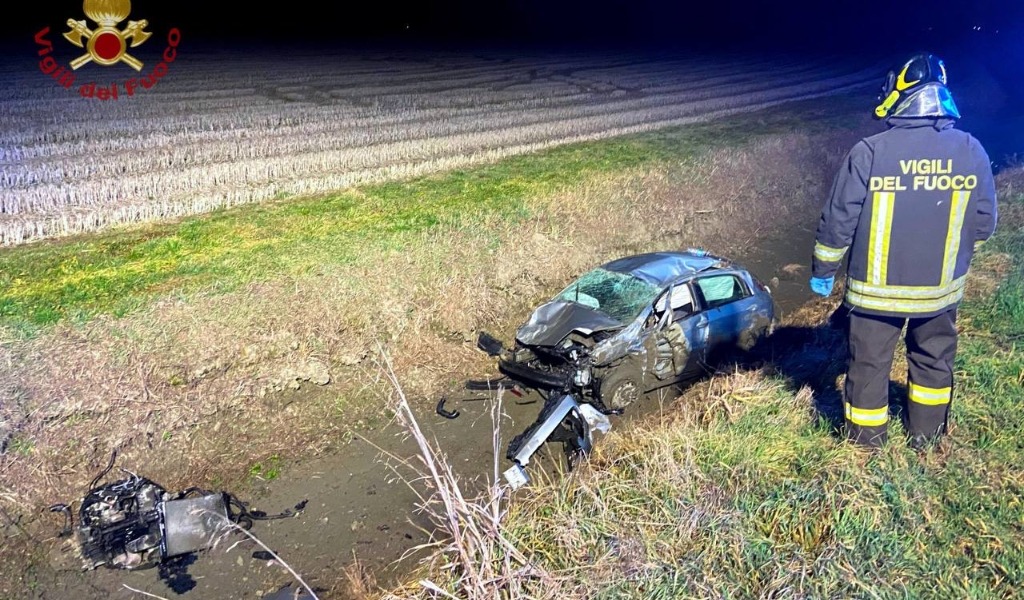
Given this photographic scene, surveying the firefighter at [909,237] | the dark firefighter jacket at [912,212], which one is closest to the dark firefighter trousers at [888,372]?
the firefighter at [909,237]

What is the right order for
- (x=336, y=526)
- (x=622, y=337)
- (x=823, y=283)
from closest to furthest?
(x=823, y=283) → (x=336, y=526) → (x=622, y=337)

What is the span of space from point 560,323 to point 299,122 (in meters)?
12.3

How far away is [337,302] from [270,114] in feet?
36.2

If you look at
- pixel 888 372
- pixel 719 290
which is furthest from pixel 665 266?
pixel 888 372

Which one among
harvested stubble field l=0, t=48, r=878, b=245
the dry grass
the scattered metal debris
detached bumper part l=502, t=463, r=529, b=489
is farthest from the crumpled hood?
harvested stubble field l=0, t=48, r=878, b=245

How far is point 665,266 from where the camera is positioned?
8594mm

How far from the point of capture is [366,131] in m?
17.6

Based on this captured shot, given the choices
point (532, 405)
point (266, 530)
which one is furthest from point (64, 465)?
point (532, 405)

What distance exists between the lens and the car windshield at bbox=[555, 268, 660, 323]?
7977 millimetres

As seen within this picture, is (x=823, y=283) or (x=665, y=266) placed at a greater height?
(x=823, y=283)

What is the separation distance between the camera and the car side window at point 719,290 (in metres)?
8.43

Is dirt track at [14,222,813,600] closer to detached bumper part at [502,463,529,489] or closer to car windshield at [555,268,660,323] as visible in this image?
detached bumper part at [502,463,529,489]

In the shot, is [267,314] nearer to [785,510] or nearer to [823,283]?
[823,283]

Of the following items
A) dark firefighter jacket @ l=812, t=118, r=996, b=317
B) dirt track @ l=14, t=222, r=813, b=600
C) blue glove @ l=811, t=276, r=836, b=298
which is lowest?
dirt track @ l=14, t=222, r=813, b=600
